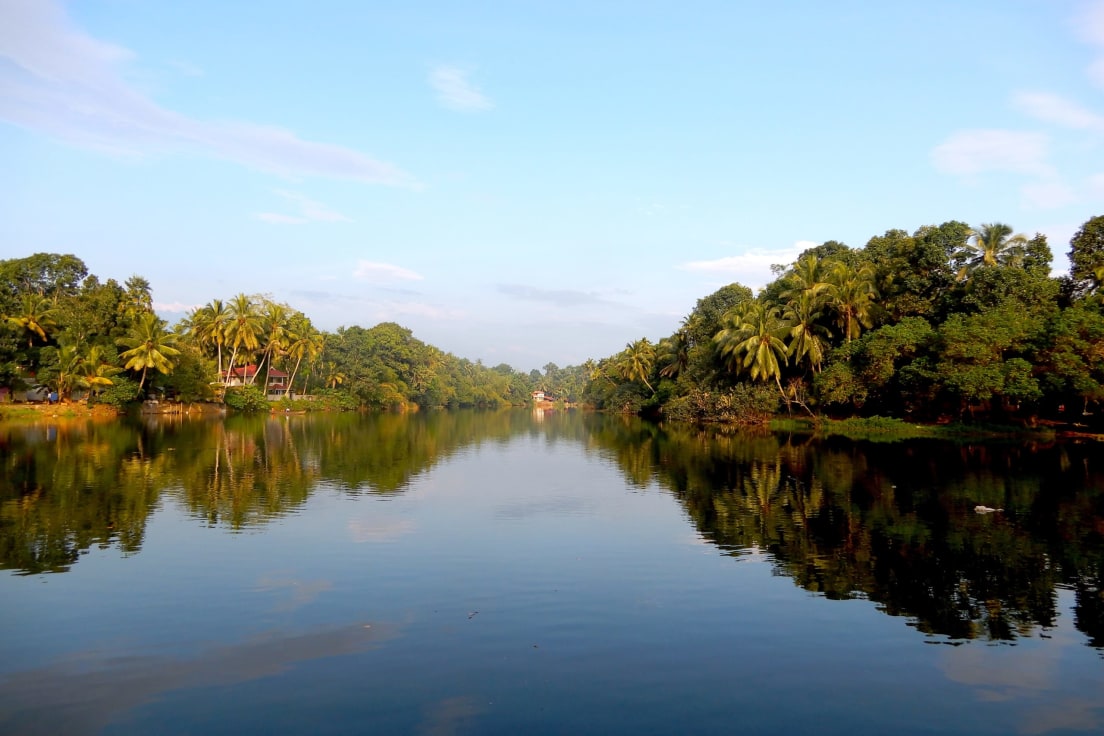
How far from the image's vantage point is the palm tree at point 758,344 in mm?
55062

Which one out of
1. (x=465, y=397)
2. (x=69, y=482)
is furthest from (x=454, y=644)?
(x=465, y=397)

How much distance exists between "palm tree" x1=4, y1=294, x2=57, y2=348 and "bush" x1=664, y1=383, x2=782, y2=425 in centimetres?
5730

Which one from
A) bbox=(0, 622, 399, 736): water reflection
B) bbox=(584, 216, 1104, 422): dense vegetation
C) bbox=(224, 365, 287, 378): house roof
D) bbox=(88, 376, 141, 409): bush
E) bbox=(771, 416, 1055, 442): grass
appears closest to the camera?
bbox=(0, 622, 399, 736): water reflection

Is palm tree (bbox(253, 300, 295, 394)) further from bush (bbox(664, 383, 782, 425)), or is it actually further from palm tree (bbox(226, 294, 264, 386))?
bush (bbox(664, 383, 782, 425))

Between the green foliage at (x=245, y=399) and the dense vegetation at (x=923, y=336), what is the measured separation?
47.0m

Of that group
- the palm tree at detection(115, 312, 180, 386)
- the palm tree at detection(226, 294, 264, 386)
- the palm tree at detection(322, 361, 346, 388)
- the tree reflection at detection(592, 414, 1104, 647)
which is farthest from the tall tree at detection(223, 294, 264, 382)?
the tree reflection at detection(592, 414, 1104, 647)

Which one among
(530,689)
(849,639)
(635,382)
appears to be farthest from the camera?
(635,382)

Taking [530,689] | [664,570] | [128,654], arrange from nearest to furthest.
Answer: [530,689] → [128,654] → [664,570]

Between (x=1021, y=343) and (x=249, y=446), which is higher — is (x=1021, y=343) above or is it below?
above

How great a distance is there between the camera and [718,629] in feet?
35.3

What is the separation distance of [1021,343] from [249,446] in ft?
144

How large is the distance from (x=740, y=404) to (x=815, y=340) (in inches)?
334

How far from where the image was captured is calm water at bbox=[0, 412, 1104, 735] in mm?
8102

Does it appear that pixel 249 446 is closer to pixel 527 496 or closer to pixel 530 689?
pixel 527 496
